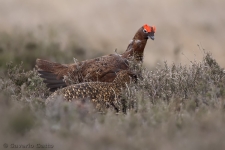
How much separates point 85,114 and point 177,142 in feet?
4.98

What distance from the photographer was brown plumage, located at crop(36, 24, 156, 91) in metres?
7.30

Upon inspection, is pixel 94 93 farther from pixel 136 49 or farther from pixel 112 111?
pixel 136 49

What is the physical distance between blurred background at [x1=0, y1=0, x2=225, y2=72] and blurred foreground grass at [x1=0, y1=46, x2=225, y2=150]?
30.1 ft

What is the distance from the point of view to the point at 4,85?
6496 millimetres

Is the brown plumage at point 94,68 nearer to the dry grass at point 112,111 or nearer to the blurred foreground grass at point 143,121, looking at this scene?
the dry grass at point 112,111

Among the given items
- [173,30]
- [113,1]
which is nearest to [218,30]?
[173,30]

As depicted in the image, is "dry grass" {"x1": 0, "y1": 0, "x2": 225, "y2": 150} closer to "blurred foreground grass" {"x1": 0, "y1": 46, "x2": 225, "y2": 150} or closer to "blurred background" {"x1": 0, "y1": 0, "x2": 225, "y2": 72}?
"blurred foreground grass" {"x1": 0, "y1": 46, "x2": 225, "y2": 150}

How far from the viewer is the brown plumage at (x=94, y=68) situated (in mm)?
7301

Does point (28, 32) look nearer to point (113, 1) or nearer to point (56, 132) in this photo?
point (113, 1)

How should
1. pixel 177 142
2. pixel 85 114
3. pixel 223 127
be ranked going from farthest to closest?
1. pixel 85 114
2. pixel 223 127
3. pixel 177 142

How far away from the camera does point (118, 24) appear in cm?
2000

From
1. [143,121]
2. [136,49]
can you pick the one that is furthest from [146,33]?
[143,121]

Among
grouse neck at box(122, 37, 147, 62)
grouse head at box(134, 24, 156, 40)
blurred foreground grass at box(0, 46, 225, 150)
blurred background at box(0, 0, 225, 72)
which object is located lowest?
blurred foreground grass at box(0, 46, 225, 150)

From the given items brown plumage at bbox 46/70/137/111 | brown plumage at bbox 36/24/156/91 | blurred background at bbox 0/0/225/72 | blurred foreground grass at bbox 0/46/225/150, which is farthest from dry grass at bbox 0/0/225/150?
brown plumage at bbox 36/24/156/91
